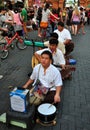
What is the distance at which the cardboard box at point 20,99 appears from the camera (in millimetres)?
3934

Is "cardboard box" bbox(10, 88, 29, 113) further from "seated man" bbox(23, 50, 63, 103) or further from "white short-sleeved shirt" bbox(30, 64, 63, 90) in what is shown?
"white short-sleeved shirt" bbox(30, 64, 63, 90)

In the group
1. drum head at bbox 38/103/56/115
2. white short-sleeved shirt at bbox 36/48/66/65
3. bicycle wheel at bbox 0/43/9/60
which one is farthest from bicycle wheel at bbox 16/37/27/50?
drum head at bbox 38/103/56/115

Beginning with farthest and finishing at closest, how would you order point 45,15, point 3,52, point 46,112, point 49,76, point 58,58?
point 45,15
point 3,52
point 58,58
point 49,76
point 46,112

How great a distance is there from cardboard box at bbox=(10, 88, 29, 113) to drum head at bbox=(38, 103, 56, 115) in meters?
0.33

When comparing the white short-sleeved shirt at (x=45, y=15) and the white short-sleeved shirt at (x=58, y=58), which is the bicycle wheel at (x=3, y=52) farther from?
the white short-sleeved shirt at (x=45, y=15)

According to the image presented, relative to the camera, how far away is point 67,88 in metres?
6.15

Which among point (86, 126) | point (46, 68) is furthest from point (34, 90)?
point (86, 126)

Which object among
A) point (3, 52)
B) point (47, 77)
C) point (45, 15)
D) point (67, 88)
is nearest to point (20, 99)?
point (47, 77)

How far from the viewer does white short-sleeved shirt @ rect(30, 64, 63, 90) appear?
4.50 metres

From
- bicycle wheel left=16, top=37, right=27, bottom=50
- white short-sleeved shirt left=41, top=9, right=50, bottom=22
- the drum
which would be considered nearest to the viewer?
the drum

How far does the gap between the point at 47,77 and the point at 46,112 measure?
2.18 feet

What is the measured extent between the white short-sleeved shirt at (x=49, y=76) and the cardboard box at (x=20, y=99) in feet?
2.08

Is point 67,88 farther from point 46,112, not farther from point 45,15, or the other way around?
point 45,15

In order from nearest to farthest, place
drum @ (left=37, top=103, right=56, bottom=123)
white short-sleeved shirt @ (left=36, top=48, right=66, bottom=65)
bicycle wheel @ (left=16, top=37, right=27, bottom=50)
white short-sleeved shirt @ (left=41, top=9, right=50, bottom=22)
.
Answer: drum @ (left=37, top=103, right=56, bottom=123), white short-sleeved shirt @ (left=36, top=48, right=66, bottom=65), bicycle wheel @ (left=16, top=37, right=27, bottom=50), white short-sleeved shirt @ (left=41, top=9, right=50, bottom=22)
